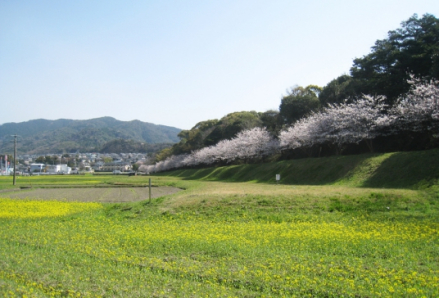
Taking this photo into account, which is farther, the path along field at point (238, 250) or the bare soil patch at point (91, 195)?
the bare soil patch at point (91, 195)

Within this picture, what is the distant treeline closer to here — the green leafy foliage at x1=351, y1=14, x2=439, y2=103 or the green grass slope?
the green leafy foliage at x1=351, y1=14, x2=439, y2=103

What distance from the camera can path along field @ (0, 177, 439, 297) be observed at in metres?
7.20

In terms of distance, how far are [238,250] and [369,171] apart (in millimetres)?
21884

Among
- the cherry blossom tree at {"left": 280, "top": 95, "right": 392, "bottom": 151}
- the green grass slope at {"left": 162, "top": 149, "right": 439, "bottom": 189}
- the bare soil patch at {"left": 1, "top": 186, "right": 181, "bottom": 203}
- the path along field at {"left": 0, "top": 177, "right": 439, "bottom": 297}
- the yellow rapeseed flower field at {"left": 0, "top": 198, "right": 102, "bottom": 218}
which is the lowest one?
the bare soil patch at {"left": 1, "top": 186, "right": 181, "bottom": 203}

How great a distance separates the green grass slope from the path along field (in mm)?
5339

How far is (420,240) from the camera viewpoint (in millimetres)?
10758

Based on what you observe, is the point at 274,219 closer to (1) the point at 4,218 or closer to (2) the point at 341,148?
(1) the point at 4,218

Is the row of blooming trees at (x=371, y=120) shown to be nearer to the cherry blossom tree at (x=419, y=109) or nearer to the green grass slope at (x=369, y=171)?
the cherry blossom tree at (x=419, y=109)

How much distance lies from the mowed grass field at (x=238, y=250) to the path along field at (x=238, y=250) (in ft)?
0.10

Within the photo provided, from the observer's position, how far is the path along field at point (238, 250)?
23.6 ft

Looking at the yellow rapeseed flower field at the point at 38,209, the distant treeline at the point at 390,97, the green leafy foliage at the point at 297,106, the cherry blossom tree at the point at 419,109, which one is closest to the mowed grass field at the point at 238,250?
the yellow rapeseed flower field at the point at 38,209

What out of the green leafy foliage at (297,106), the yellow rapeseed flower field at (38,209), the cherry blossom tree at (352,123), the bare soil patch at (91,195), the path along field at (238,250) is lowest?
the bare soil patch at (91,195)

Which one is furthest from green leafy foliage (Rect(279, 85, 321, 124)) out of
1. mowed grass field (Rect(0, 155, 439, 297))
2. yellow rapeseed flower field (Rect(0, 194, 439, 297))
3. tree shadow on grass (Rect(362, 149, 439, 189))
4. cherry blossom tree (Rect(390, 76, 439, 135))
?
yellow rapeseed flower field (Rect(0, 194, 439, 297))

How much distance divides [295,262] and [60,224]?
11756 millimetres
